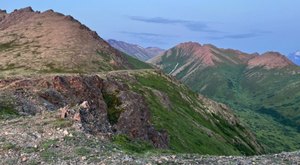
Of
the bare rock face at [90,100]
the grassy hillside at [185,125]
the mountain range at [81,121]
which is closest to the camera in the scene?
the mountain range at [81,121]

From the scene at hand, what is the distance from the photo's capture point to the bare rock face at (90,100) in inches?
2266

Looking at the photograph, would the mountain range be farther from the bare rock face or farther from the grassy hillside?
the grassy hillside

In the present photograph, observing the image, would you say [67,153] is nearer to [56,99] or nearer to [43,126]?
[43,126]

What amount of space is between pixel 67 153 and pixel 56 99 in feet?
120

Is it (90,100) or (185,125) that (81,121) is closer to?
(90,100)

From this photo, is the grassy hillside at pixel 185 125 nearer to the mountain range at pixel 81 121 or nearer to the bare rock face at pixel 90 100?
the mountain range at pixel 81 121

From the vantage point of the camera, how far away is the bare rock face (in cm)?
5757

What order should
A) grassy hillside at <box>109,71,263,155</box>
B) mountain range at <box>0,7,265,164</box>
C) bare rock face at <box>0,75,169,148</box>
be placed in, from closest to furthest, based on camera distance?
mountain range at <box>0,7,265,164</box>, bare rock face at <box>0,75,169,148</box>, grassy hillside at <box>109,71,263,155</box>

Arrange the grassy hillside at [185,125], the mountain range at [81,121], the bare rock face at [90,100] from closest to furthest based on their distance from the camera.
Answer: the mountain range at [81,121] < the bare rock face at [90,100] < the grassy hillside at [185,125]

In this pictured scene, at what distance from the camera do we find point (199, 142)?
4966 inches

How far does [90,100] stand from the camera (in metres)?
78.1

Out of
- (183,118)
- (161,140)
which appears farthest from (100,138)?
(183,118)

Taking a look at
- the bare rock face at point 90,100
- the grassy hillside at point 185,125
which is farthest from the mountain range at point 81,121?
the grassy hillside at point 185,125

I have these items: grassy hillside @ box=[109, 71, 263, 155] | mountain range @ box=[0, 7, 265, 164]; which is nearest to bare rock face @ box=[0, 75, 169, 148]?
mountain range @ box=[0, 7, 265, 164]
